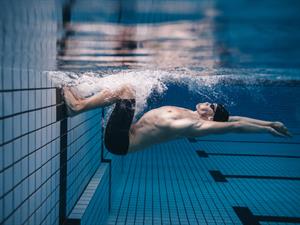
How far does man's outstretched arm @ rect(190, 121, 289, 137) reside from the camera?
373 centimetres

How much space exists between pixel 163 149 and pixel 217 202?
22.8 ft

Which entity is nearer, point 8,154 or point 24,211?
point 8,154

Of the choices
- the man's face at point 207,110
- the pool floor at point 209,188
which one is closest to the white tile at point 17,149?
the man's face at point 207,110

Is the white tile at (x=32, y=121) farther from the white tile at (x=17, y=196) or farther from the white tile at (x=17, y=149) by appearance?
the white tile at (x=17, y=196)

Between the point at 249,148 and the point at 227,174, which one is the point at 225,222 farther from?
the point at 249,148

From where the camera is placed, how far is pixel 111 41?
3.24 m

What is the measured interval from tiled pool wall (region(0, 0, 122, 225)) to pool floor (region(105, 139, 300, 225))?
273 centimetres

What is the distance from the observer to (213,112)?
439cm

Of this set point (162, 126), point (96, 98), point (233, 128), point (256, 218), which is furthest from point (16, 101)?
point (256, 218)

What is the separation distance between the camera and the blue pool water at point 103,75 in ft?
8.19

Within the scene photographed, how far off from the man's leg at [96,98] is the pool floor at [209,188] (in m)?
3.56

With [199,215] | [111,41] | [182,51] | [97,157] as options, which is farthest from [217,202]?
[111,41]

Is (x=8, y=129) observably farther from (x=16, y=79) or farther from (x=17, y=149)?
(x=16, y=79)

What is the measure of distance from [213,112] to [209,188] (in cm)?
524
